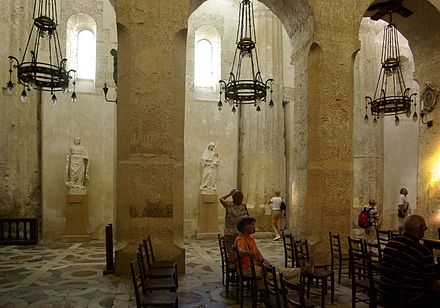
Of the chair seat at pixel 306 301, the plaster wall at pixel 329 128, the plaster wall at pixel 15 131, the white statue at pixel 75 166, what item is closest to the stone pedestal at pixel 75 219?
the white statue at pixel 75 166

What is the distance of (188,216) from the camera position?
13.7m

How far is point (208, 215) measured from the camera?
1338 cm

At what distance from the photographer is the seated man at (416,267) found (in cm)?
411

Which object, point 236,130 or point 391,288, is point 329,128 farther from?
point 236,130

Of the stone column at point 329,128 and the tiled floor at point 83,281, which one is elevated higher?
the stone column at point 329,128

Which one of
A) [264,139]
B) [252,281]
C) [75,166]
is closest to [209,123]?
[264,139]

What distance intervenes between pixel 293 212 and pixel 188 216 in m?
5.70

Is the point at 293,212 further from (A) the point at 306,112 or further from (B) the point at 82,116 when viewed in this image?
(B) the point at 82,116

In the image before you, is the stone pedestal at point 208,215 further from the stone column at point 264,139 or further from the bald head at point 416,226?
the bald head at point 416,226

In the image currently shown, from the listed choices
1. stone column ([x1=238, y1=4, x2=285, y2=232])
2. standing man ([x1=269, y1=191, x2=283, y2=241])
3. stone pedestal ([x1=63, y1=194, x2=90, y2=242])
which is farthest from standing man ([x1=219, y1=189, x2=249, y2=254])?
stone pedestal ([x1=63, y1=194, x2=90, y2=242])

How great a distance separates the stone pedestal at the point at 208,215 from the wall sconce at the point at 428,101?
267 inches

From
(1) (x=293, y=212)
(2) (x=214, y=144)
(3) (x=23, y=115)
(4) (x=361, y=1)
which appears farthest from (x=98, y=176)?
(4) (x=361, y=1)

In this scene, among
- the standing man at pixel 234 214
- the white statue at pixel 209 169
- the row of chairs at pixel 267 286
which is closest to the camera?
the row of chairs at pixel 267 286

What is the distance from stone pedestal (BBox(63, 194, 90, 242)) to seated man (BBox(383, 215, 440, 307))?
10.2 m
